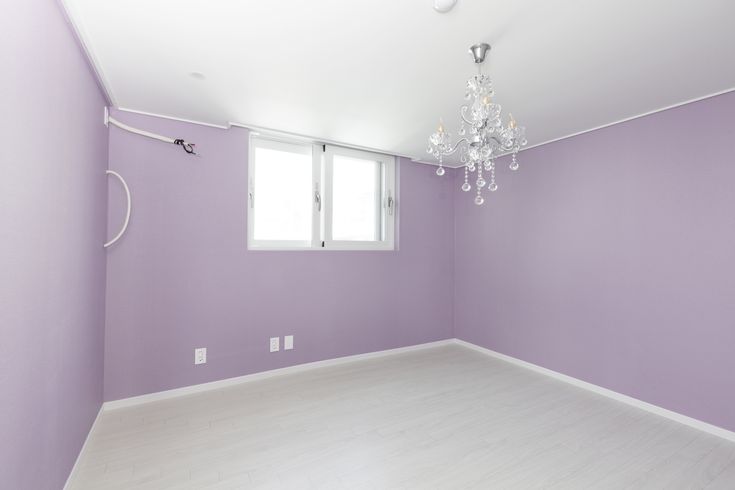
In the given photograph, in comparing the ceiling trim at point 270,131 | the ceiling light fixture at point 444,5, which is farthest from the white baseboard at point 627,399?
the ceiling light fixture at point 444,5

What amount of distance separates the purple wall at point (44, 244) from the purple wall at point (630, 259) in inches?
147

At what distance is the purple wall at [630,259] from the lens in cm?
225

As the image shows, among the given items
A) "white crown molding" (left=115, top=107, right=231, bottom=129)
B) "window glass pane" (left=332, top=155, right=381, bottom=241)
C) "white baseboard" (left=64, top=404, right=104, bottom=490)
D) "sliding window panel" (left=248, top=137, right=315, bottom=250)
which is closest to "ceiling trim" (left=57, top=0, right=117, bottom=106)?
"white crown molding" (left=115, top=107, right=231, bottom=129)

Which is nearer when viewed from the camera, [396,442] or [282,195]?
[396,442]

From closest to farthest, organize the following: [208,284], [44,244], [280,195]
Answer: [44,244], [208,284], [280,195]

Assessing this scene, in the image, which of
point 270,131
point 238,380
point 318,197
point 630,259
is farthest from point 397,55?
point 238,380

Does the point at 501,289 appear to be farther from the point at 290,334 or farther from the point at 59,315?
the point at 59,315

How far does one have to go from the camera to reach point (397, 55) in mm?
1838

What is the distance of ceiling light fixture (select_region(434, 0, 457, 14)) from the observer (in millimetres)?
1400

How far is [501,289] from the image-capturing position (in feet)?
12.3

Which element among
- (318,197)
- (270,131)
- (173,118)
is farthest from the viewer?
(318,197)

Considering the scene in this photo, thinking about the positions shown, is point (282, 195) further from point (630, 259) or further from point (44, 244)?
point (630, 259)

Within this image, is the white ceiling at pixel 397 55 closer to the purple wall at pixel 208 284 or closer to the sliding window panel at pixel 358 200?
the purple wall at pixel 208 284

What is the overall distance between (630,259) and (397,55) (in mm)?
2512
